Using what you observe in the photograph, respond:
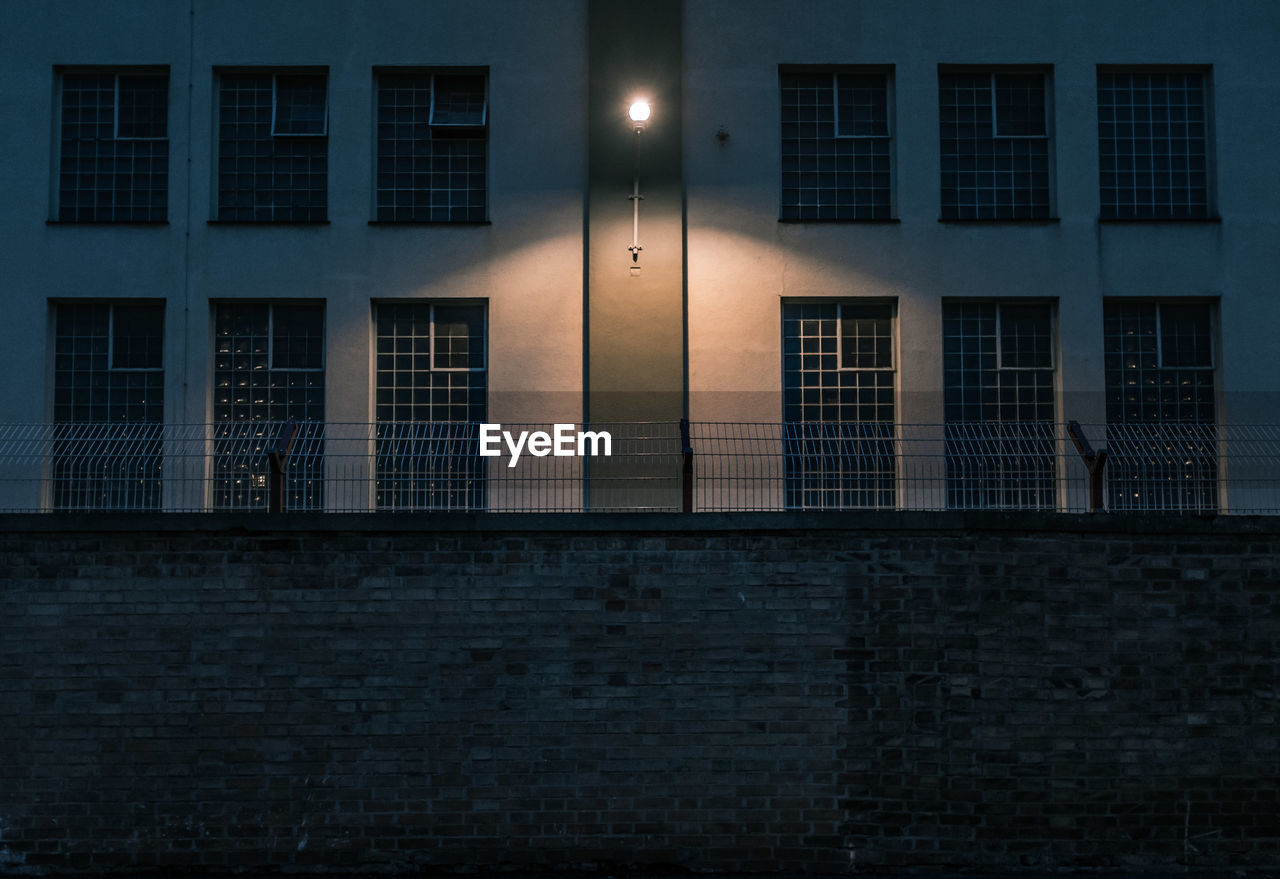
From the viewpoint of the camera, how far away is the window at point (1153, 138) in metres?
19.8

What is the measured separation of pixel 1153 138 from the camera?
1981 centimetres

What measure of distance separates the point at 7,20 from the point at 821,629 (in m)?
15.0

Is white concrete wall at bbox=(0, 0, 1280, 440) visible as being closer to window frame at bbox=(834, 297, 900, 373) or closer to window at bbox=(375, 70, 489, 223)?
window frame at bbox=(834, 297, 900, 373)

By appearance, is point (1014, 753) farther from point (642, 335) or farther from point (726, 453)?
point (642, 335)

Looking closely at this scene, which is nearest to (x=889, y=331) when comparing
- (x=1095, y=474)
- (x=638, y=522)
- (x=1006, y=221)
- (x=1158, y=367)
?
(x=1006, y=221)

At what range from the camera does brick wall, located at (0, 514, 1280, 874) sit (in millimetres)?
13258

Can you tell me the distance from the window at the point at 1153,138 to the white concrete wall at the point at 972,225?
35 centimetres

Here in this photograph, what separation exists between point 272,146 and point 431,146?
2369 mm

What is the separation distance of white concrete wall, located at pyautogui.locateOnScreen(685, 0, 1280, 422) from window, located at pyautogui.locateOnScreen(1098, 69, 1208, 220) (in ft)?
1.14

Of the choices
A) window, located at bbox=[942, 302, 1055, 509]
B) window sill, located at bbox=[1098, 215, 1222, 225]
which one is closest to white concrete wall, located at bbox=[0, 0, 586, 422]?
window, located at bbox=[942, 302, 1055, 509]

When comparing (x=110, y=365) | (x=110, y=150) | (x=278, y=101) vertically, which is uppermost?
(x=278, y=101)

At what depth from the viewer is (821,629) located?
13.6 meters

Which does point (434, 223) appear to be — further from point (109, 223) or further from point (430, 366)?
point (109, 223)

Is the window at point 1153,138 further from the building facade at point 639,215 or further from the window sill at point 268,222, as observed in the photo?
the window sill at point 268,222
